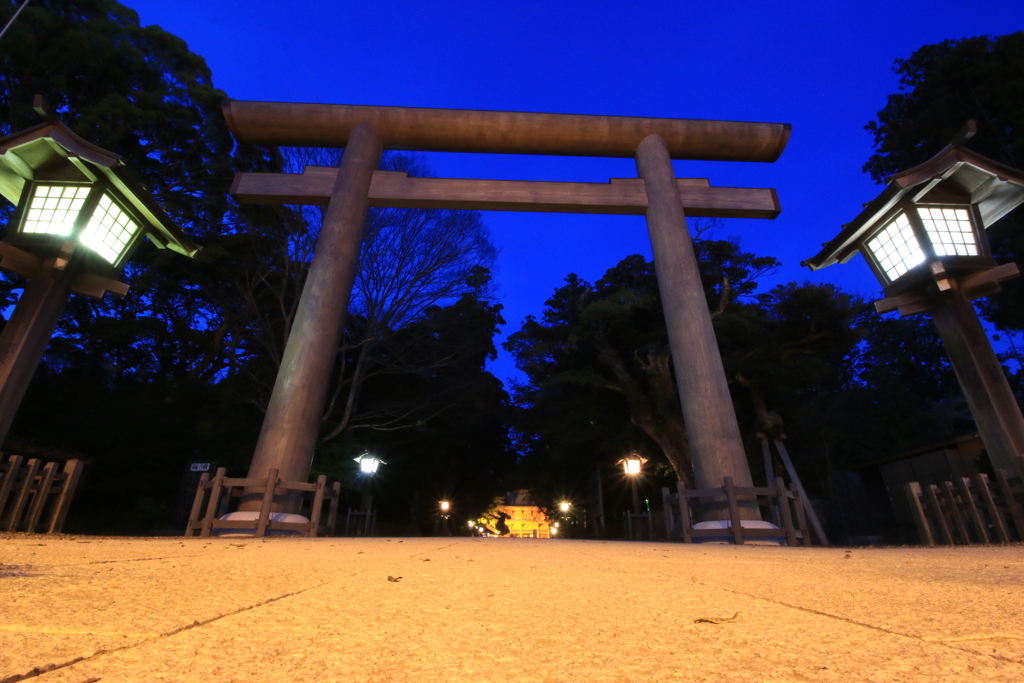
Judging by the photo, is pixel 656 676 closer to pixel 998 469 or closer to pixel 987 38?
pixel 998 469

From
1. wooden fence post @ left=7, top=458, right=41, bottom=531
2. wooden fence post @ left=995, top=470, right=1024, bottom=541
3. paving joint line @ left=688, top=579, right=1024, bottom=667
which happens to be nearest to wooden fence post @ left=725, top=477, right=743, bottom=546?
wooden fence post @ left=995, top=470, right=1024, bottom=541

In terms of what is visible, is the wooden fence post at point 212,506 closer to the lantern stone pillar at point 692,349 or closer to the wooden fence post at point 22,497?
the wooden fence post at point 22,497

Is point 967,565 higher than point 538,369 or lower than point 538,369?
lower

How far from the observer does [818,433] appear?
1720 cm

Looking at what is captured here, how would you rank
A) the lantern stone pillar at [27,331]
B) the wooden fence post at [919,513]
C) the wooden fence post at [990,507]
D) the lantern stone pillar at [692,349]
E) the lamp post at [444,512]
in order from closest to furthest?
the lantern stone pillar at [27,331] → the wooden fence post at [990,507] → the wooden fence post at [919,513] → the lantern stone pillar at [692,349] → the lamp post at [444,512]

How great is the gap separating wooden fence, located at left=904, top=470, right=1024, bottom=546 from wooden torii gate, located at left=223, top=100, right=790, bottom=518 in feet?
7.30

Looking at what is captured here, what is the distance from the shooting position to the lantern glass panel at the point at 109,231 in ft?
15.5

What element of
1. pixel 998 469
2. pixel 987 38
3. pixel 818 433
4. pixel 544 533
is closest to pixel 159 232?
pixel 998 469

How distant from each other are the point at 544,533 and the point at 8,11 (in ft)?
193

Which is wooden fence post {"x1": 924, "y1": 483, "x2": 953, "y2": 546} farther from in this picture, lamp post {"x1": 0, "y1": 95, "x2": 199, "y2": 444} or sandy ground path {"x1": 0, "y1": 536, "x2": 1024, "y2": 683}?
lamp post {"x1": 0, "y1": 95, "x2": 199, "y2": 444}

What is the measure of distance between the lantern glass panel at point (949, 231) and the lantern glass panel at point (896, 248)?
14 centimetres

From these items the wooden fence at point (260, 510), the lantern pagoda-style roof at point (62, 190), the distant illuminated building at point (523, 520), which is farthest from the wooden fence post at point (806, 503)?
the distant illuminated building at point (523, 520)

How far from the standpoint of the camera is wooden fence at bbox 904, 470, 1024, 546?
15.2 feet

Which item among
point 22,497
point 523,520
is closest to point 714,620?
point 22,497
